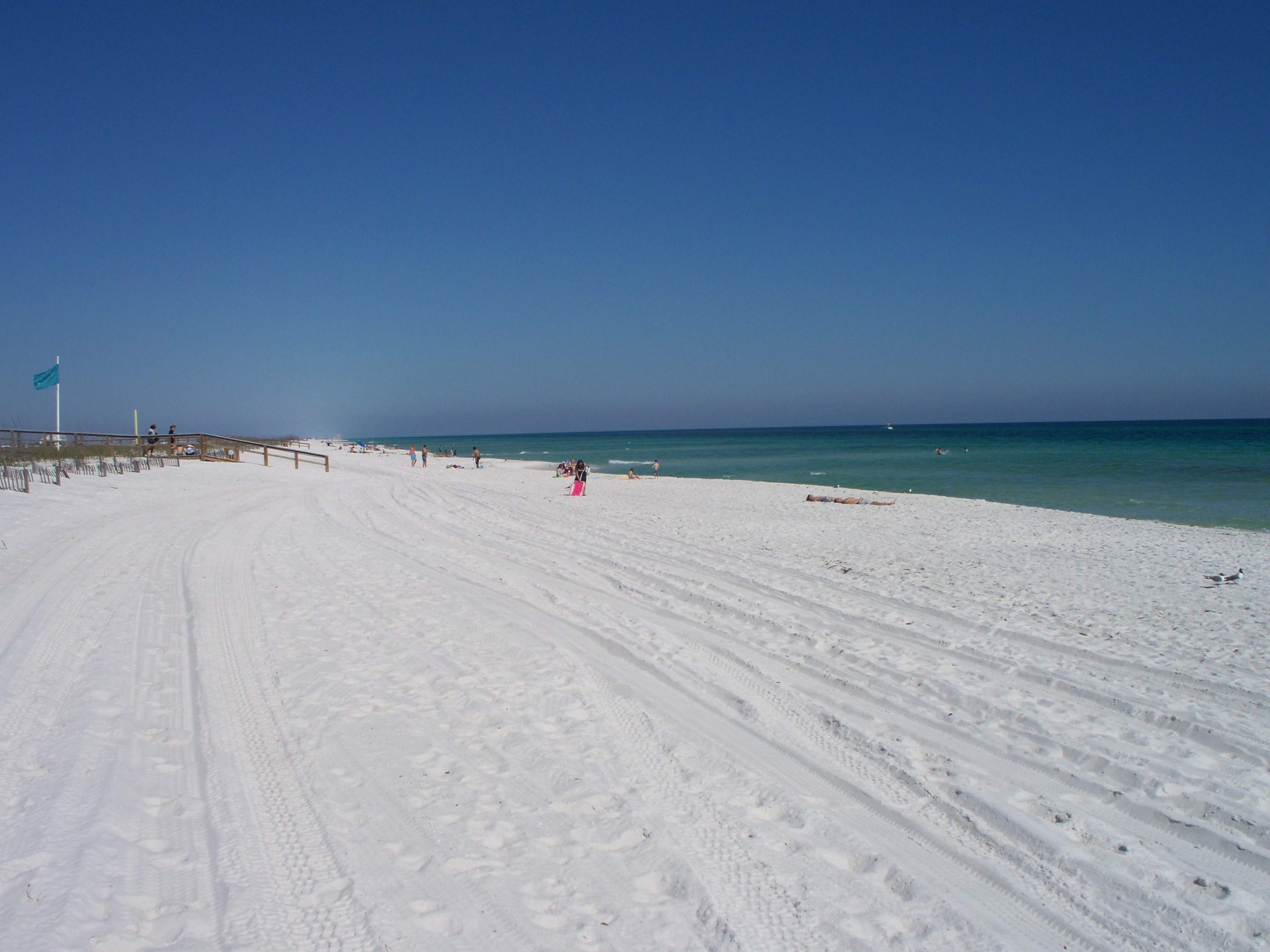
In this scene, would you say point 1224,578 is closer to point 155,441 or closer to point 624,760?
point 624,760

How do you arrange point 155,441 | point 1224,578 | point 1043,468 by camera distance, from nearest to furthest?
1. point 1224,578
2. point 155,441
3. point 1043,468

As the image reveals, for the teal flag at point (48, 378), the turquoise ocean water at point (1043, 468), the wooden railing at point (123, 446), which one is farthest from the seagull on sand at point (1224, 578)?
the teal flag at point (48, 378)

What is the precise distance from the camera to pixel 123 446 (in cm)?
2508

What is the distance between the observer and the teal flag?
26.4 metres

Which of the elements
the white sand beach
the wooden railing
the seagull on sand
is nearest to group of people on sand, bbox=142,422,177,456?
the wooden railing

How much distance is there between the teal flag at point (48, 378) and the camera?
26422 mm

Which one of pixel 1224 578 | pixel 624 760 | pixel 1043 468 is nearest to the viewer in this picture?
pixel 624 760

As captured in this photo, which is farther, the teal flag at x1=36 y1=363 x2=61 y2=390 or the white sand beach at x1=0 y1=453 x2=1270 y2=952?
the teal flag at x1=36 y1=363 x2=61 y2=390

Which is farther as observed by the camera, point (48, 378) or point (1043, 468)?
point (1043, 468)

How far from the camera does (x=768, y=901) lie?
2.95 meters

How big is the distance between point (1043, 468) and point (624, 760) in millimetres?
42159

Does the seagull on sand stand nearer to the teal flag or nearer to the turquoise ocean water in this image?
the turquoise ocean water

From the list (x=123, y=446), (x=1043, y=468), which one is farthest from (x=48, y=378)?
Result: (x=1043, y=468)

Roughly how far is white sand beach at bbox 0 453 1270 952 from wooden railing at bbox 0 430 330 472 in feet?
49.2
